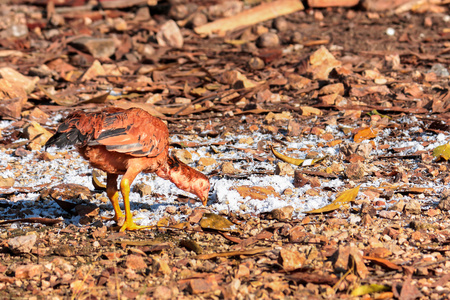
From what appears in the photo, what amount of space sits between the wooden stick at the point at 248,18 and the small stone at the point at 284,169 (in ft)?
20.9

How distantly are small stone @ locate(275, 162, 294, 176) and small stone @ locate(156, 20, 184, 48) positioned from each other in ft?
18.7

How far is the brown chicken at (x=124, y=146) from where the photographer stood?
14.5ft

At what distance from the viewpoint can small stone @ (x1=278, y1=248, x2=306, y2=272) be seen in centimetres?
374

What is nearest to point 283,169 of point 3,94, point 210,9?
point 3,94

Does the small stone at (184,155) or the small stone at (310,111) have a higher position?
the small stone at (184,155)

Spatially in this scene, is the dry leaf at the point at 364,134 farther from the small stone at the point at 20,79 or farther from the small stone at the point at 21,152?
the small stone at the point at 20,79

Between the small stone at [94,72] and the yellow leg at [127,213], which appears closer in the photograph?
the yellow leg at [127,213]

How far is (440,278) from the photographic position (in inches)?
140

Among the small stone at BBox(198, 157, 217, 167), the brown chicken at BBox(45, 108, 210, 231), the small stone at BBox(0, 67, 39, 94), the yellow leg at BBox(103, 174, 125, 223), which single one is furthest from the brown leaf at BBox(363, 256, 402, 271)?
the small stone at BBox(0, 67, 39, 94)

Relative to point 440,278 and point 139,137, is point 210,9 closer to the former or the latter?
point 139,137

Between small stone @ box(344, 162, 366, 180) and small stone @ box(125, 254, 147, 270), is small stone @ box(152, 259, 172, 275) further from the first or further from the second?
small stone @ box(344, 162, 366, 180)

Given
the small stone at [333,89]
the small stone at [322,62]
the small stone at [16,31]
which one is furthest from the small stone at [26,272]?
the small stone at [16,31]

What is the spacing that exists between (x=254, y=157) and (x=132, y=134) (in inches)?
78.0

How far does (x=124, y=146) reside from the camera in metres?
4.50
